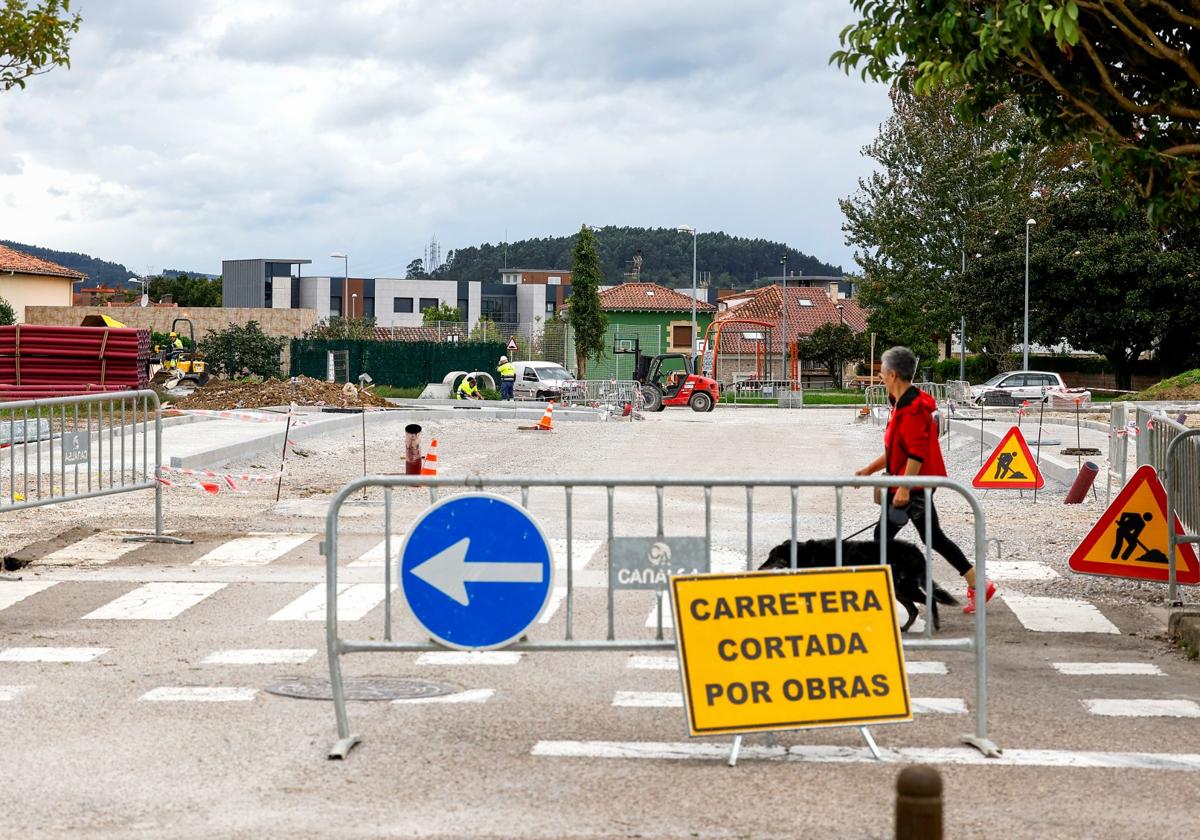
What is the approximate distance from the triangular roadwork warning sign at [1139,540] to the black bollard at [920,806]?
762 cm

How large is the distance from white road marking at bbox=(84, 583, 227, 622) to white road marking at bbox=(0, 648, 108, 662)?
0.93 m

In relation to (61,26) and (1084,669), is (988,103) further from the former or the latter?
(61,26)

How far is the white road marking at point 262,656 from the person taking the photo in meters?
8.34

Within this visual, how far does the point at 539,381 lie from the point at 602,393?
15.4 ft

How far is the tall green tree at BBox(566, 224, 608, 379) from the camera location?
81.6 meters

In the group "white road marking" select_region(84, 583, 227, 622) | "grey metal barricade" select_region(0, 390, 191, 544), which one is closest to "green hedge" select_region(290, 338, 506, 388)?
"grey metal barricade" select_region(0, 390, 191, 544)

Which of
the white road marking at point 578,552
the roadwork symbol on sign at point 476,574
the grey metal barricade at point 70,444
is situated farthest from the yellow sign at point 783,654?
the grey metal barricade at point 70,444

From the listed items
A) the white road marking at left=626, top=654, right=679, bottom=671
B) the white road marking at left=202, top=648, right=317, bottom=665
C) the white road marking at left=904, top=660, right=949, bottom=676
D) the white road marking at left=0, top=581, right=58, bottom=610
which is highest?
the white road marking at left=0, top=581, right=58, bottom=610

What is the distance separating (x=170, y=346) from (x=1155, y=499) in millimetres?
43048

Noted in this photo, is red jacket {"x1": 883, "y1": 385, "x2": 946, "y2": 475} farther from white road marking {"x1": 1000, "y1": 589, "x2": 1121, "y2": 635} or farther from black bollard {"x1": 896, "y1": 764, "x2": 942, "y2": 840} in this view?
black bollard {"x1": 896, "y1": 764, "x2": 942, "y2": 840}

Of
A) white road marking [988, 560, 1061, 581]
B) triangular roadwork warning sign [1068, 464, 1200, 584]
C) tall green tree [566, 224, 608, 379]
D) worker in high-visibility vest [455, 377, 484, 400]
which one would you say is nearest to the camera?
triangular roadwork warning sign [1068, 464, 1200, 584]

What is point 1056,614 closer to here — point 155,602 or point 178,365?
point 155,602

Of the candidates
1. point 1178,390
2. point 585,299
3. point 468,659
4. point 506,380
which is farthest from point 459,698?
point 585,299

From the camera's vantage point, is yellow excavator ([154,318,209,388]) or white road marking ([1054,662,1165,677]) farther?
yellow excavator ([154,318,209,388])
